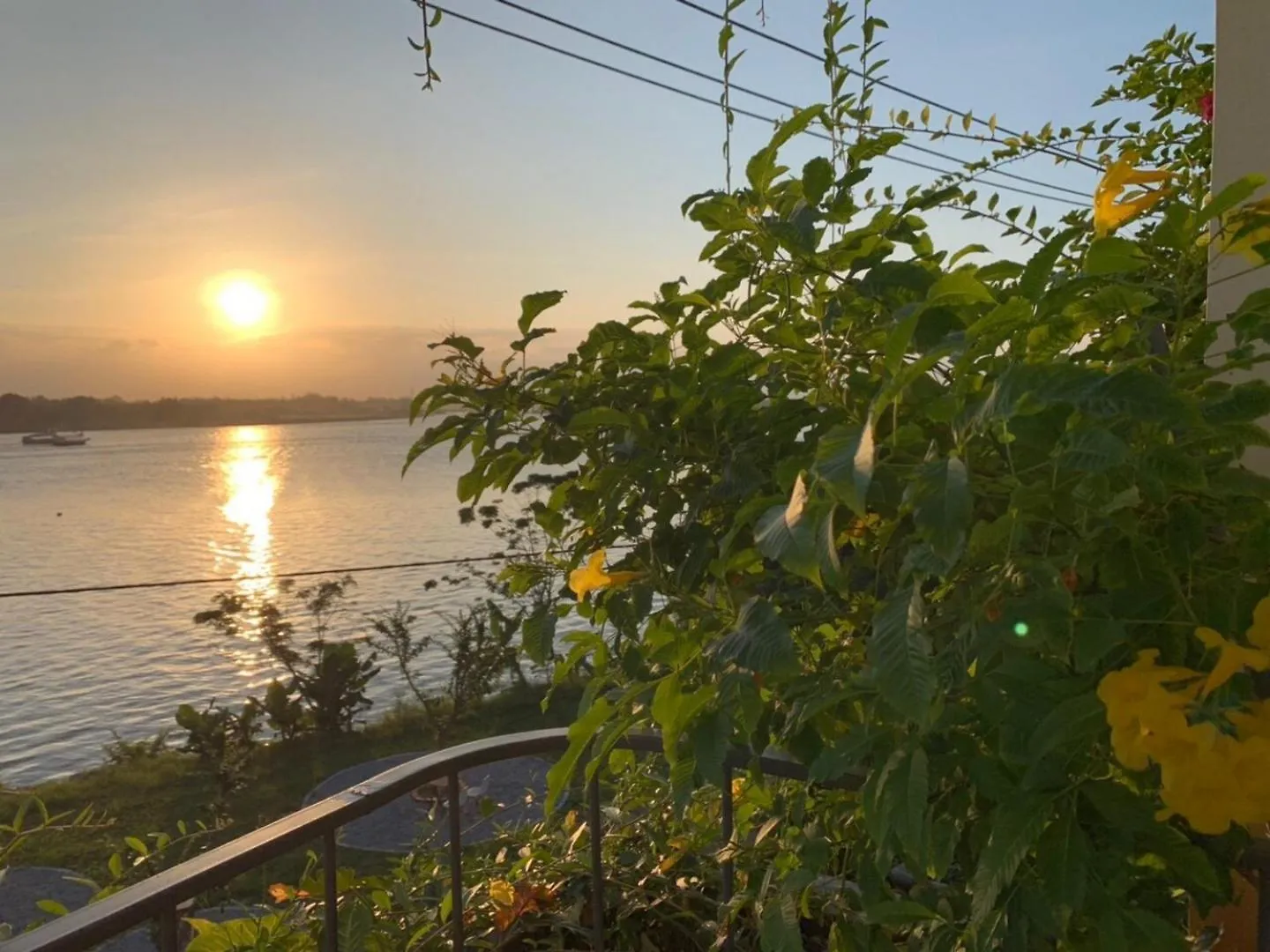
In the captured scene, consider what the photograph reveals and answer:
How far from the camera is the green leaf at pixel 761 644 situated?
53 centimetres

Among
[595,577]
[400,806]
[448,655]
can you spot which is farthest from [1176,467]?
[448,655]

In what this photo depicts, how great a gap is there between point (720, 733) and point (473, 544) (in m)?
4.95

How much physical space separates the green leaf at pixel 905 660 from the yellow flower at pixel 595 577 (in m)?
0.33

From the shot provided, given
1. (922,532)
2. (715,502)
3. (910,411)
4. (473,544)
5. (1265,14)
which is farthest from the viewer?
(473,544)

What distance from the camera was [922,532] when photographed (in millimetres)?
408

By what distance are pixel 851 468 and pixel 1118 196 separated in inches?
20.8

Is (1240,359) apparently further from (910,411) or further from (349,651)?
(349,651)

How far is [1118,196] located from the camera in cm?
76

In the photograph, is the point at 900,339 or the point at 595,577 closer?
the point at 900,339

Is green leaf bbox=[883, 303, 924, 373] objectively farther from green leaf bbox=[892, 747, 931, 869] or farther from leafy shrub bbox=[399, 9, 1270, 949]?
green leaf bbox=[892, 747, 931, 869]

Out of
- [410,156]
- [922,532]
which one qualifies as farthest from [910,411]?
[410,156]

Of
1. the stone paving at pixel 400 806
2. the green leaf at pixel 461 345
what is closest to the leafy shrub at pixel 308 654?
the stone paving at pixel 400 806

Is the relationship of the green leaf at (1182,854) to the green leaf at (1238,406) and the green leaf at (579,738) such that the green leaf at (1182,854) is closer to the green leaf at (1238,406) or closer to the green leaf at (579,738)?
the green leaf at (1238,406)

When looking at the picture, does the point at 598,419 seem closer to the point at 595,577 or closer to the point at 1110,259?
the point at 595,577
